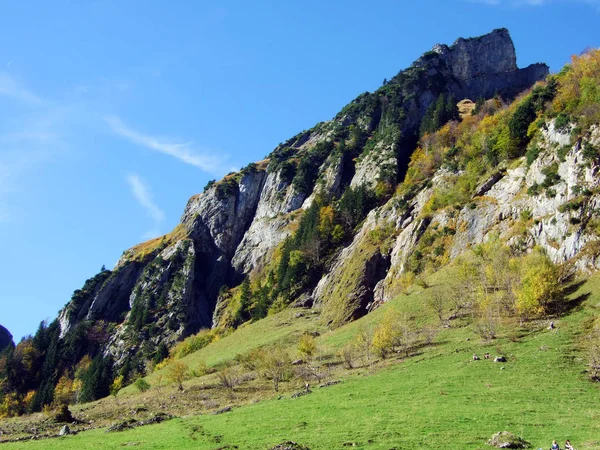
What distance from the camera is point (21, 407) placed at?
468 ft

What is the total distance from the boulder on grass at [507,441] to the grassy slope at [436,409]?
0.65 metres

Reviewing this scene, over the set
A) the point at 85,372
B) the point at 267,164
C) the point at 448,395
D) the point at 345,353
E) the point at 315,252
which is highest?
the point at 267,164

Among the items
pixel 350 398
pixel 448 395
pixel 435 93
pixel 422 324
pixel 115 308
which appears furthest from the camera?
pixel 435 93

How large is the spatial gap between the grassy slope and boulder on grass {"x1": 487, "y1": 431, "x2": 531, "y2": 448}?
25.6 inches

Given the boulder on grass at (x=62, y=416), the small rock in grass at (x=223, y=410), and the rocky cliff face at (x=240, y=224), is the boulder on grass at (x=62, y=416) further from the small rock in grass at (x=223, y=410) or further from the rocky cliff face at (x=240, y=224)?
the rocky cliff face at (x=240, y=224)

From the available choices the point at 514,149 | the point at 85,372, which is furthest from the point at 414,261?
the point at 85,372

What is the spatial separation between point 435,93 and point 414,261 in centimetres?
11951

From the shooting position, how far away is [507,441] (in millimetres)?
25078

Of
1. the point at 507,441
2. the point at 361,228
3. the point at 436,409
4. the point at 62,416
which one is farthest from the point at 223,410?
the point at 361,228

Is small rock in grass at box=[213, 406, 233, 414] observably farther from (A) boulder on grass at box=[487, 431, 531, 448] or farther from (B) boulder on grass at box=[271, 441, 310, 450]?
(A) boulder on grass at box=[487, 431, 531, 448]

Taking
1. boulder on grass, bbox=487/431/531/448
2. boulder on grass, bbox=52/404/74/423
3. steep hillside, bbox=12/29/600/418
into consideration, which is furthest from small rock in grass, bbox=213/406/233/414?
steep hillside, bbox=12/29/600/418

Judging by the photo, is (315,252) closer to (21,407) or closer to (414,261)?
(414,261)

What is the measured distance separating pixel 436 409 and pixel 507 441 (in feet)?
29.5

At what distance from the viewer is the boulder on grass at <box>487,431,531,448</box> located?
24.9 metres
